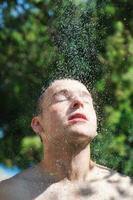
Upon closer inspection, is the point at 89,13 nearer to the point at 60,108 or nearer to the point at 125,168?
the point at 125,168

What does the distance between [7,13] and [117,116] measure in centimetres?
170

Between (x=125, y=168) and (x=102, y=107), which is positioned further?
(x=102, y=107)

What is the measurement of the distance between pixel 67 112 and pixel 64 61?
294cm

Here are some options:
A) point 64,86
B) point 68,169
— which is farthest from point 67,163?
point 64,86

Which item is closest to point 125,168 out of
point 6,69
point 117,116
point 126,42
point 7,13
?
point 117,116

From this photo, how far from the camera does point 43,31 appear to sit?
21.2 ft

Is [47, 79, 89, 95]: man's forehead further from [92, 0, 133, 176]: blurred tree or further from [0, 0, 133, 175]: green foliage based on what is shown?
[0, 0, 133, 175]: green foliage

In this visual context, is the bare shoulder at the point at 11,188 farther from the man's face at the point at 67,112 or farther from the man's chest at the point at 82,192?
the man's face at the point at 67,112

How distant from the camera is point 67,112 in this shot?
9.52 feet

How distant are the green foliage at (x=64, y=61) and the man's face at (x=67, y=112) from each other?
89.3 inches

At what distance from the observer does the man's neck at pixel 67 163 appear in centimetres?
289

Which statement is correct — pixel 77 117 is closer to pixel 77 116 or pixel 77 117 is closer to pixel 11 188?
pixel 77 116

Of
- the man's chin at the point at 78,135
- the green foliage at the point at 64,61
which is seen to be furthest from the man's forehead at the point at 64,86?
the green foliage at the point at 64,61

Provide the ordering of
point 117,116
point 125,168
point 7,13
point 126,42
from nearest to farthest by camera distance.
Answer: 1. point 125,168
2. point 117,116
3. point 126,42
4. point 7,13
